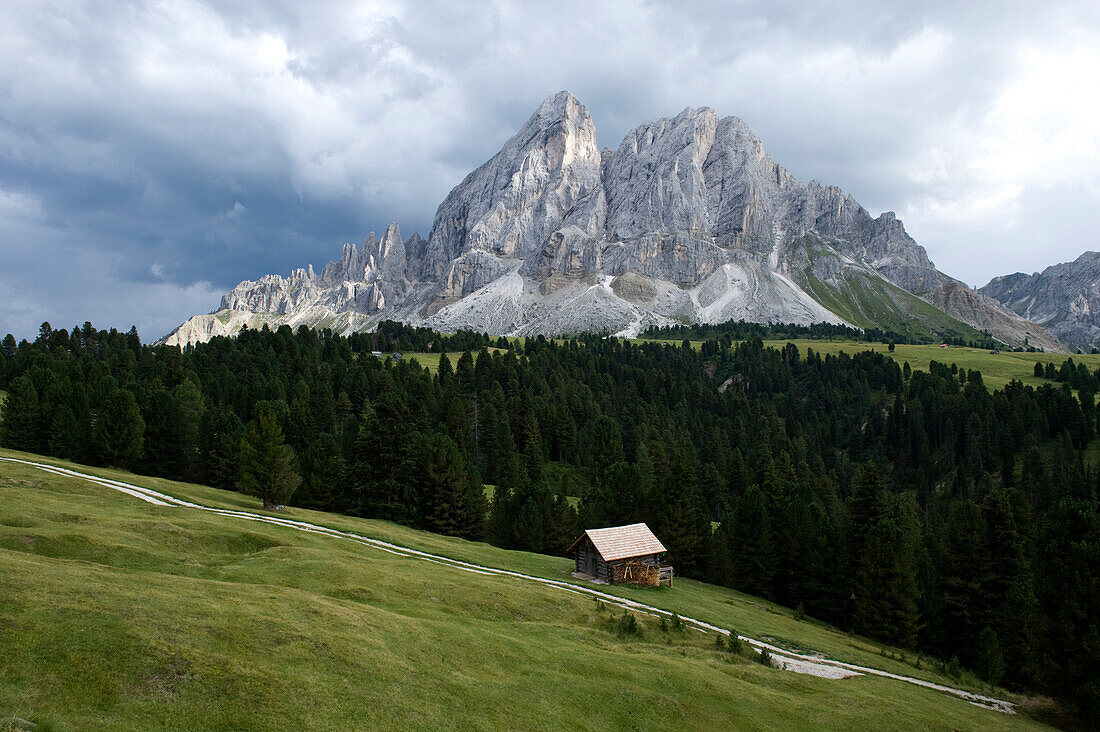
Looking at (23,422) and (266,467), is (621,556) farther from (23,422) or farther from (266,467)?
(23,422)

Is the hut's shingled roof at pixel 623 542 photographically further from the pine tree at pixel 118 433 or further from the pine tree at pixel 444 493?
the pine tree at pixel 118 433

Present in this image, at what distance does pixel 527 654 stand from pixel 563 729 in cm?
604

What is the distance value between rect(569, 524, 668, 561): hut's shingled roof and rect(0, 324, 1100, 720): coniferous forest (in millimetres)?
16739

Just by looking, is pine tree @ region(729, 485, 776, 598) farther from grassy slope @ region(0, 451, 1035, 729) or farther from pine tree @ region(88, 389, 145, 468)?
pine tree @ region(88, 389, 145, 468)

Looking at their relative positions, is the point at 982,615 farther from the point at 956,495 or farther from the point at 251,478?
the point at 956,495

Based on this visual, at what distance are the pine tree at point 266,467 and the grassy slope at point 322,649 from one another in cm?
Answer: 1591

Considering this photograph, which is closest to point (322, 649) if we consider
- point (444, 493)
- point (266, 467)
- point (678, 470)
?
point (266, 467)

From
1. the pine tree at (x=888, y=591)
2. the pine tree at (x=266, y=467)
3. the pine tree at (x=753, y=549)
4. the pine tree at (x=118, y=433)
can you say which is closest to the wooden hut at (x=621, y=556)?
the pine tree at (x=888, y=591)

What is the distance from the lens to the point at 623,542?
52.9 m

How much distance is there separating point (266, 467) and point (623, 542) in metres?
36.2

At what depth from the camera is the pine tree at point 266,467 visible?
59.9 metres

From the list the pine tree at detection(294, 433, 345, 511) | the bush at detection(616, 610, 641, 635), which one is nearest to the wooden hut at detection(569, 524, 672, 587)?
the bush at detection(616, 610, 641, 635)

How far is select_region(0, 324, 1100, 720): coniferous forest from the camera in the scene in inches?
2128

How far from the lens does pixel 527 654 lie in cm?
2583
